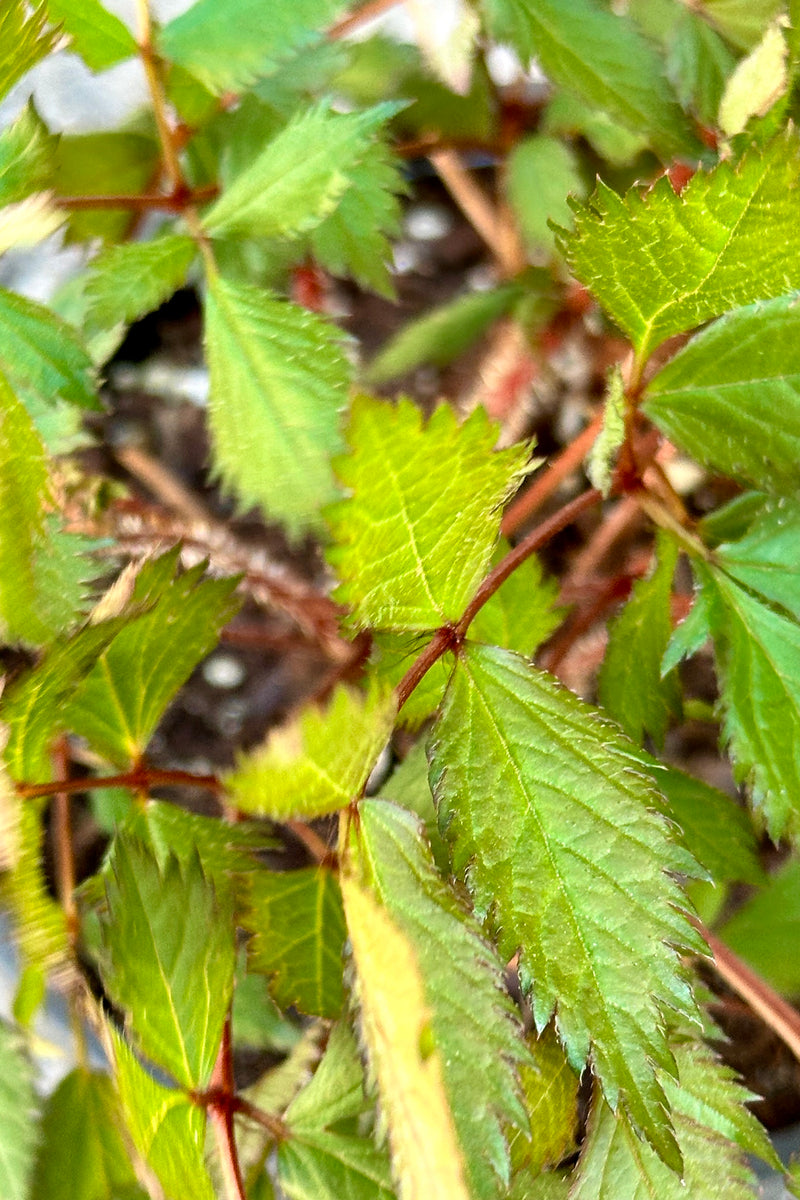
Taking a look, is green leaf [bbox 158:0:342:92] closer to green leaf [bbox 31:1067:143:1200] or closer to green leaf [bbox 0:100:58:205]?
green leaf [bbox 0:100:58:205]

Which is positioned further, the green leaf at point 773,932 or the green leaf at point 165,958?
the green leaf at point 773,932

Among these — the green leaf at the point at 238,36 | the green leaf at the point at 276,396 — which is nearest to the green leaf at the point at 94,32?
the green leaf at the point at 238,36

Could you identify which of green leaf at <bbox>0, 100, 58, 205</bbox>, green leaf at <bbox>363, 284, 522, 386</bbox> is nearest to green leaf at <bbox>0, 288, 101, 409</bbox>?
green leaf at <bbox>0, 100, 58, 205</bbox>

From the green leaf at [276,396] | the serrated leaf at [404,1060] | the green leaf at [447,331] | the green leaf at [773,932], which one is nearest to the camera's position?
the serrated leaf at [404,1060]

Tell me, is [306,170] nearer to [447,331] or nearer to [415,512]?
[415,512]

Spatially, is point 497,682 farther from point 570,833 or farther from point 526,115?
point 526,115

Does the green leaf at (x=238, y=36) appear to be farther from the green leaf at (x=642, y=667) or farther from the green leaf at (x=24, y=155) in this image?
the green leaf at (x=642, y=667)
